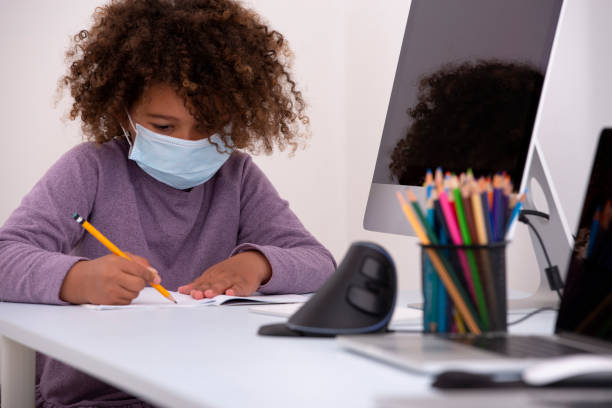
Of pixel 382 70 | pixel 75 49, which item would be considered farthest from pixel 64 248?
pixel 382 70

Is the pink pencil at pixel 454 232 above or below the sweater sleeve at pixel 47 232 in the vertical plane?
above

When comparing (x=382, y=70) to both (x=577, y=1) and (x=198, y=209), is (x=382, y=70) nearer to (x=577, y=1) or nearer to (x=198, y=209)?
(x=577, y=1)

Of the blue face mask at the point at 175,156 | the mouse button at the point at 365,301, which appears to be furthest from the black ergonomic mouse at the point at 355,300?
the blue face mask at the point at 175,156

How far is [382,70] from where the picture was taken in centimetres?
216

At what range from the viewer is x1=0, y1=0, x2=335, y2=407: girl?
42.7 inches

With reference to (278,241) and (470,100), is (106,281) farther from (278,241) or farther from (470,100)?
(470,100)

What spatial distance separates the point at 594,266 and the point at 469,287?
4.2 inches

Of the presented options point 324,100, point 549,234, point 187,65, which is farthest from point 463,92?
point 324,100

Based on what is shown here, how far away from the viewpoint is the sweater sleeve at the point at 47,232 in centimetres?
92

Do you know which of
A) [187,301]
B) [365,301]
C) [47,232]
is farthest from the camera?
[47,232]

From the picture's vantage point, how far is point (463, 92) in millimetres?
991

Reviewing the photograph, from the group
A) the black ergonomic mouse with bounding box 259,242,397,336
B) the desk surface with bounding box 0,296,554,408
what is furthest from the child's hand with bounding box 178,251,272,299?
the black ergonomic mouse with bounding box 259,242,397,336

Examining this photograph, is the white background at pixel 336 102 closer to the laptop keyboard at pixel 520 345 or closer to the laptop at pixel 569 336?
the laptop at pixel 569 336

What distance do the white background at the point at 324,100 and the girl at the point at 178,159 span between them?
530mm
